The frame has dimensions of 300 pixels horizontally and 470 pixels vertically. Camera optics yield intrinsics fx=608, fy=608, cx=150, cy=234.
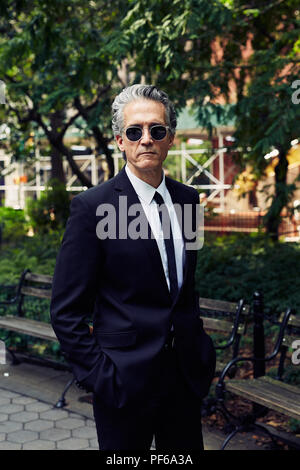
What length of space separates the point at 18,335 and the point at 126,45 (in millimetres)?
3797

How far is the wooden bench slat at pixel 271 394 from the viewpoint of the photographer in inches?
160

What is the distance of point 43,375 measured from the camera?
6820mm

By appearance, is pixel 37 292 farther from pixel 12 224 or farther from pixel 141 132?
pixel 12 224

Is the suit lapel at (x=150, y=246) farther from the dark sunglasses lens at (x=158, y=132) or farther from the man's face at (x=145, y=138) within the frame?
the dark sunglasses lens at (x=158, y=132)

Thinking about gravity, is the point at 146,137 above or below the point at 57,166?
below

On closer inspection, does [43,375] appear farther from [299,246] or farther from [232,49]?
[232,49]

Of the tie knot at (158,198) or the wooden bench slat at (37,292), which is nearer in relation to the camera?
the tie knot at (158,198)

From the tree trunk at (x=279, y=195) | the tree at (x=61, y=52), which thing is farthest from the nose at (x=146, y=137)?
the tree trunk at (x=279, y=195)

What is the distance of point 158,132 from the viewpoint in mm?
2469

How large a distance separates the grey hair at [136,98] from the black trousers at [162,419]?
0.94m

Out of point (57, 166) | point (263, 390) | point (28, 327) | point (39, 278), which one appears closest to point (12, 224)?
point (57, 166)

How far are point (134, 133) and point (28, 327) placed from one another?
184 inches

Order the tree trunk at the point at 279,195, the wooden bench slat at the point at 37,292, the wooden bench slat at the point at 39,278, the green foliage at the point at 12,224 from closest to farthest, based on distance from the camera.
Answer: the wooden bench slat at the point at 37,292, the wooden bench slat at the point at 39,278, the tree trunk at the point at 279,195, the green foliage at the point at 12,224
